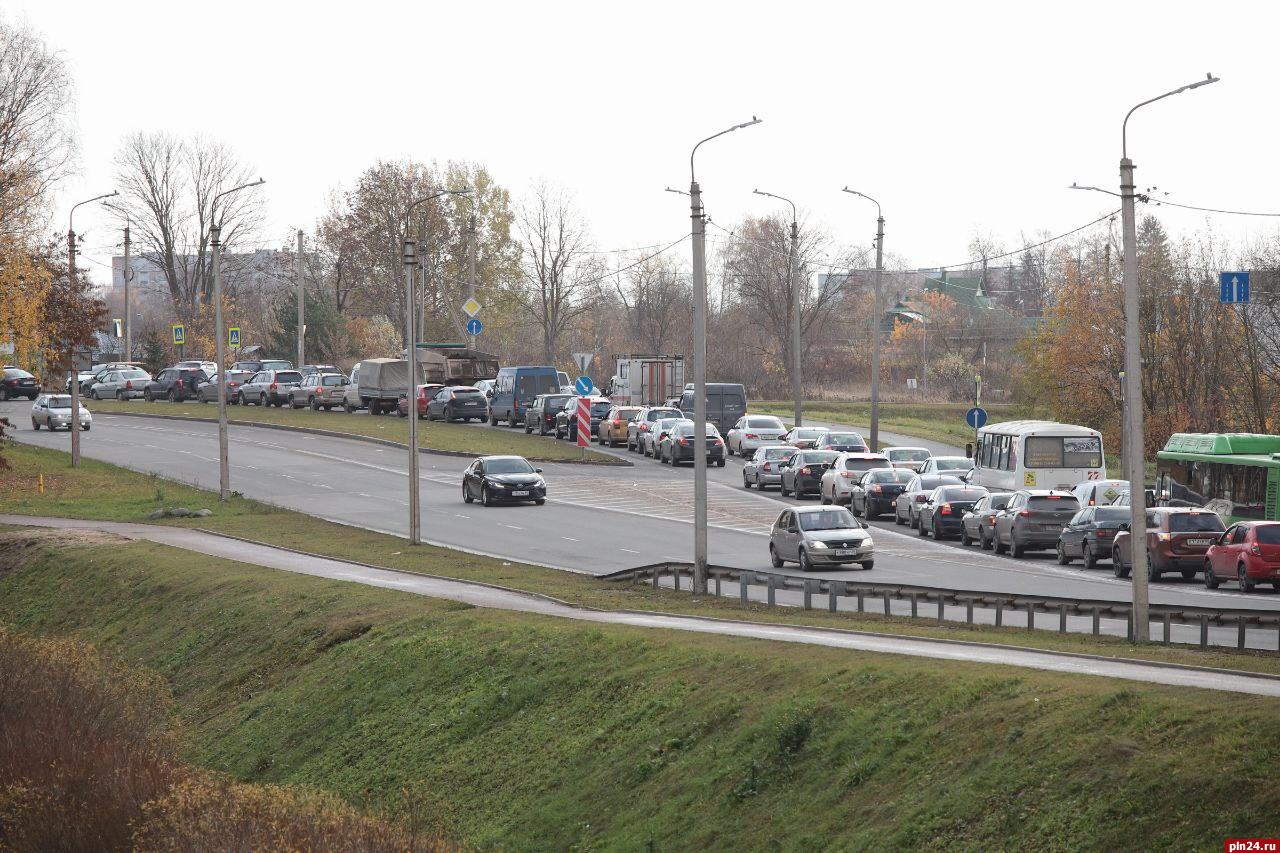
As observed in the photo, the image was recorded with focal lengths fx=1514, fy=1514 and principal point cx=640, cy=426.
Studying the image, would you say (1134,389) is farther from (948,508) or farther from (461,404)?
(461,404)

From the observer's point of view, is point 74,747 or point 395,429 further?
point 395,429

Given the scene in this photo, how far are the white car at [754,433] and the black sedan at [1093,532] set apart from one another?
26.5 meters

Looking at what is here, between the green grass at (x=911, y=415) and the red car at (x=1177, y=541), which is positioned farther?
the green grass at (x=911, y=415)

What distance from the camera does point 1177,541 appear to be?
30.8m

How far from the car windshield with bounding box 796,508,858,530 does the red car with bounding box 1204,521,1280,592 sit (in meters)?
7.19

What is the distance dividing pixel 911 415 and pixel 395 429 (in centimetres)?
3369

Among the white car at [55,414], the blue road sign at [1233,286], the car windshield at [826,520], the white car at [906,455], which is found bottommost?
the car windshield at [826,520]

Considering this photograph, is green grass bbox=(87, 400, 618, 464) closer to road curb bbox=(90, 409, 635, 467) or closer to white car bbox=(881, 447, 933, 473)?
road curb bbox=(90, 409, 635, 467)

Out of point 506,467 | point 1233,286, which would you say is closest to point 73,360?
point 506,467

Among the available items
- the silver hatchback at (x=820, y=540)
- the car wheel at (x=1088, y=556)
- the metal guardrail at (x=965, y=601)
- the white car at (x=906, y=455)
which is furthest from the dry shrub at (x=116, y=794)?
the white car at (x=906, y=455)

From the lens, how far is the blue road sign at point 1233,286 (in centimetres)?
3850

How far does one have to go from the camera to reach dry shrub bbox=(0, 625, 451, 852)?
13234mm

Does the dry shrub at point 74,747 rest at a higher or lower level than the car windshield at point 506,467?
lower

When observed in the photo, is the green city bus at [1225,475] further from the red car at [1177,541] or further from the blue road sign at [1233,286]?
the blue road sign at [1233,286]
